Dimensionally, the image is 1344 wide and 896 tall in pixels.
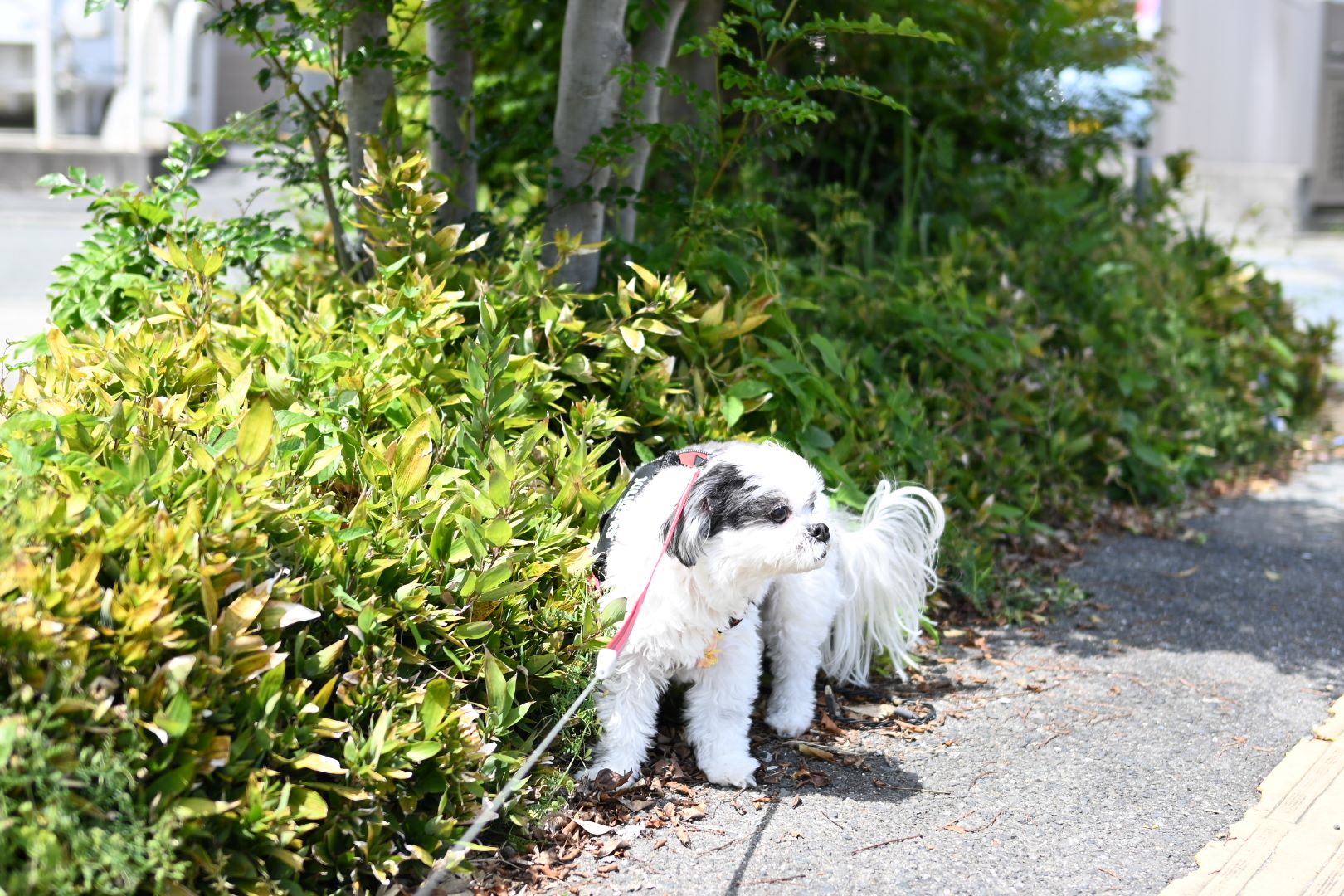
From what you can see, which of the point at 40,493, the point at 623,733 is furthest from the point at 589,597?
the point at 40,493

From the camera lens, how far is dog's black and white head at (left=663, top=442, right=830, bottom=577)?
3064 mm

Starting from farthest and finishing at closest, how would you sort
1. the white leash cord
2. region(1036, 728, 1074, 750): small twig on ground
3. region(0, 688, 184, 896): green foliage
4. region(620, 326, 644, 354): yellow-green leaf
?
region(620, 326, 644, 354): yellow-green leaf, region(1036, 728, 1074, 750): small twig on ground, the white leash cord, region(0, 688, 184, 896): green foliage

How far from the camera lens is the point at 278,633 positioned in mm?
2811

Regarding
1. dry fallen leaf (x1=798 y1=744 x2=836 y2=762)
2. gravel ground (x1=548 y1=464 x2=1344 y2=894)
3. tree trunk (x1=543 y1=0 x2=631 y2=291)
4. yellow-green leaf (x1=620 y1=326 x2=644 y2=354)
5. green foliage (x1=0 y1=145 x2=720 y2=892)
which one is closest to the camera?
green foliage (x1=0 y1=145 x2=720 y2=892)

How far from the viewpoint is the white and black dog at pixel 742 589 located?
10.3 ft

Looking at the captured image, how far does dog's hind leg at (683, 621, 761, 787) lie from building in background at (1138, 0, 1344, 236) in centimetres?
1426

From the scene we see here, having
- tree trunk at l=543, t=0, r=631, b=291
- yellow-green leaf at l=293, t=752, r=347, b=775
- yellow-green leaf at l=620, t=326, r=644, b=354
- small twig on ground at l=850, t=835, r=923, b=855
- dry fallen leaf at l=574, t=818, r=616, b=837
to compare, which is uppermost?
tree trunk at l=543, t=0, r=631, b=291

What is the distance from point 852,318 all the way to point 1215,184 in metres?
12.8

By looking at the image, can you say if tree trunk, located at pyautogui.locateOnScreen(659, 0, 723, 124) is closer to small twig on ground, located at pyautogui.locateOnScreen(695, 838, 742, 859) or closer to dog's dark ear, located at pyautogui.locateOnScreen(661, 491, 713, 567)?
dog's dark ear, located at pyautogui.locateOnScreen(661, 491, 713, 567)

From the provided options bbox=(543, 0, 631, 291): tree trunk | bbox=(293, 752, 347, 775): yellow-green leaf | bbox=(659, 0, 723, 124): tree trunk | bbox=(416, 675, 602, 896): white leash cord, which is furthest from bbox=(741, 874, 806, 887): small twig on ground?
bbox=(659, 0, 723, 124): tree trunk

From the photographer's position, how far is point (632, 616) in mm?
3250

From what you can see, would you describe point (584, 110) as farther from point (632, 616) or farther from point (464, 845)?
point (464, 845)

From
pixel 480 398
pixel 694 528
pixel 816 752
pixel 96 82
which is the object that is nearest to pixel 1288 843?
pixel 816 752

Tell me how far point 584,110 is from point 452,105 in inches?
35.3
